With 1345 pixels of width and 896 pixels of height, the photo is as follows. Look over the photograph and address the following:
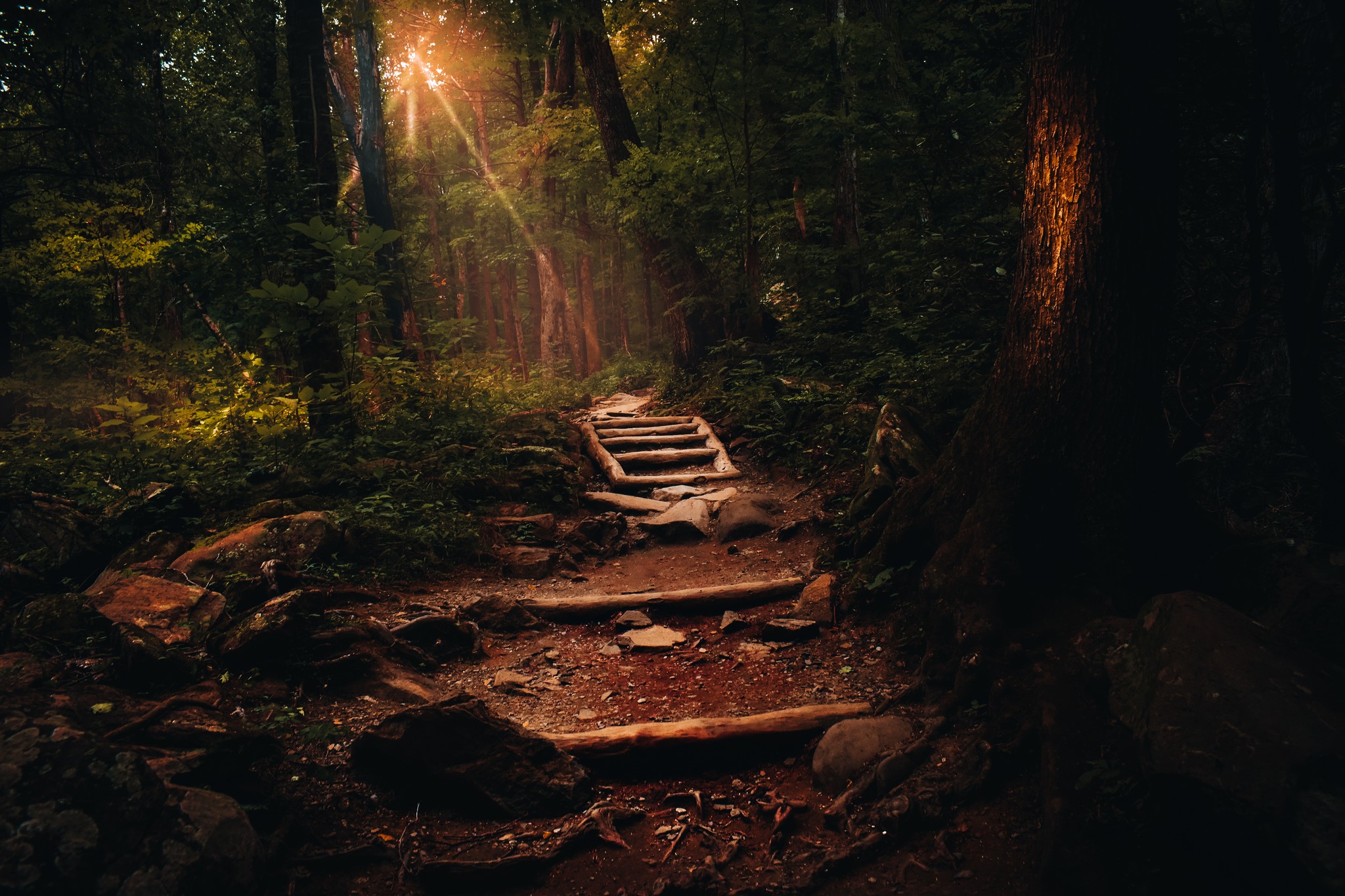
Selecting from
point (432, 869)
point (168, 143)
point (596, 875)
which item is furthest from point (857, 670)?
point (168, 143)

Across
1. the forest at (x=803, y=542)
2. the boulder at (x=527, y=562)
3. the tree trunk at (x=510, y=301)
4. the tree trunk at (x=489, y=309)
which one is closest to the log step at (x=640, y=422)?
the forest at (x=803, y=542)

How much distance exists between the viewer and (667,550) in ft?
23.4

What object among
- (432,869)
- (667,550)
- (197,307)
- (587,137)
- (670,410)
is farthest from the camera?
(587,137)

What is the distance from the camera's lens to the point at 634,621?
5328 millimetres

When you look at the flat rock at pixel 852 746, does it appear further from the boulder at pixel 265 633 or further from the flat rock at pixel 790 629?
the boulder at pixel 265 633

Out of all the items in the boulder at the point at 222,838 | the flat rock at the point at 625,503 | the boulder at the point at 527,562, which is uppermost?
the boulder at the point at 222,838

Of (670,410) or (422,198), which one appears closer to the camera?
(670,410)

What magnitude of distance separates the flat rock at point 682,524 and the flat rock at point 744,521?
25 cm

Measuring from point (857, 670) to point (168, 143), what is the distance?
1625cm

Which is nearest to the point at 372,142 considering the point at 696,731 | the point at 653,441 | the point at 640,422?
the point at 640,422

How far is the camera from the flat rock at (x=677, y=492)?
829 centimetres

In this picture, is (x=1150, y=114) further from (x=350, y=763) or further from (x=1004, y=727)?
(x=350, y=763)

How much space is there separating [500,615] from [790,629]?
8.20 ft

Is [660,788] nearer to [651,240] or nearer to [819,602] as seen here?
[819,602]
